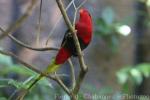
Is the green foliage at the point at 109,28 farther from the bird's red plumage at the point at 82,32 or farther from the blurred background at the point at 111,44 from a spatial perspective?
the bird's red plumage at the point at 82,32

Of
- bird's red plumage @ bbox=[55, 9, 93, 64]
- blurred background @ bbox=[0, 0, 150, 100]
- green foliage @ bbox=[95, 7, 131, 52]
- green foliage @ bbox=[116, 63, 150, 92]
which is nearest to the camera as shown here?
bird's red plumage @ bbox=[55, 9, 93, 64]

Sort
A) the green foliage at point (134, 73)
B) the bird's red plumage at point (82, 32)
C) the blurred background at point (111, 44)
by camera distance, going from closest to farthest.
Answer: the bird's red plumage at point (82, 32) < the blurred background at point (111, 44) < the green foliage at point (134, 73)

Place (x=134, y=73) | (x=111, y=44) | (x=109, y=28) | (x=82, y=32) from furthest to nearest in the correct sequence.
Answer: (x=111, y=44) → (x=109, y=28) → (x=134, y=73) → (x=82, y=32)

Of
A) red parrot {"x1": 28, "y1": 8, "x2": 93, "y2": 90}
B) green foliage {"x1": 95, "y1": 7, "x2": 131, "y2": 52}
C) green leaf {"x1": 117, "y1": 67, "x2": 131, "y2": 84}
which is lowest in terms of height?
green leaf {"x1": 117, "y1": 67, "x2": 131, "y2": 84}

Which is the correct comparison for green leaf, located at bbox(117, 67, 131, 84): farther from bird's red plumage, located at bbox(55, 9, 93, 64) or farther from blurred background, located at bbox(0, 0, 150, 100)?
bird's red plumage, located at bbox(55, 9, 93, 64)

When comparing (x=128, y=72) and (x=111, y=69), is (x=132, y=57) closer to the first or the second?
(x=111, y=69)

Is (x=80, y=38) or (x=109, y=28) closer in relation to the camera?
(x=80, y=38)

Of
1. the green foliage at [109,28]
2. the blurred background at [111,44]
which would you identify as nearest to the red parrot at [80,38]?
the blurred background at [111,44]

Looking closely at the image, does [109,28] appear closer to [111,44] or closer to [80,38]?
[111,44]

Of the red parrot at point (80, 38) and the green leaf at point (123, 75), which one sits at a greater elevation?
the red parrot at point (80, 38)

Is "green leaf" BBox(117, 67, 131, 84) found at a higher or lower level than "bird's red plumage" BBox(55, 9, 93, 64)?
lower

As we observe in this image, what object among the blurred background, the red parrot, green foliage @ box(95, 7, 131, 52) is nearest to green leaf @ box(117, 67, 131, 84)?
the blurred background

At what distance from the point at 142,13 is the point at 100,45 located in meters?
0.35

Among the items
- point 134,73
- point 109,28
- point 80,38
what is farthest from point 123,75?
point 80,38
